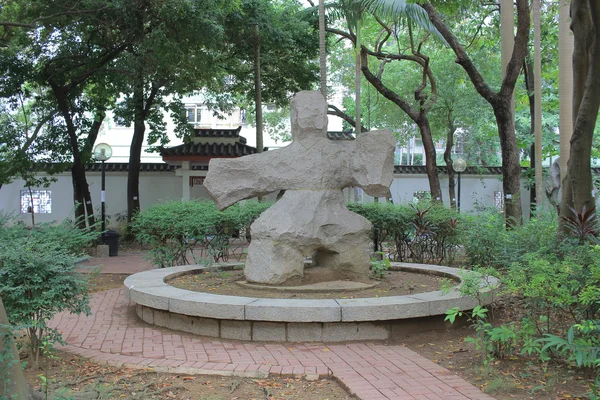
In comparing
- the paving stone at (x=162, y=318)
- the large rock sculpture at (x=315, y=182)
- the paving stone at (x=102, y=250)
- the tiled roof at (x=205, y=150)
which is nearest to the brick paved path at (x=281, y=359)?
the paving stone at (x=162, y=318)

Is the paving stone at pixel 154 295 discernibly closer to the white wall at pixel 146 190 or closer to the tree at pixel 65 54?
the tree at pixel 65 54

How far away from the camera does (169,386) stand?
467 centimetres

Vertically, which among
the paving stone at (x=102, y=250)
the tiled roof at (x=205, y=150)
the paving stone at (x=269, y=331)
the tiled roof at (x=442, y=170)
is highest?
the tiled roof at (x=205, y=150)

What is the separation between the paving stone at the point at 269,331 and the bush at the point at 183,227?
4.72 meters

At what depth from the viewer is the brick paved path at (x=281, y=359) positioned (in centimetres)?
459

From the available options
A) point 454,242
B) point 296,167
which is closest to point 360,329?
point 296,167

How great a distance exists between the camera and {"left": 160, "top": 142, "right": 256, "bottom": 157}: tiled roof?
846 inches

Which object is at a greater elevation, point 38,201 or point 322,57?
point 322,57

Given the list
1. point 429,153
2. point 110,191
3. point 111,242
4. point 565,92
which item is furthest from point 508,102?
point 110,191

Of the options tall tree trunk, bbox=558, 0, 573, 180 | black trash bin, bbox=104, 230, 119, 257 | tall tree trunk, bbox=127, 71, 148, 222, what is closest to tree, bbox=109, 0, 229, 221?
tall tree trunk, bbox=127, 71, 148, 222

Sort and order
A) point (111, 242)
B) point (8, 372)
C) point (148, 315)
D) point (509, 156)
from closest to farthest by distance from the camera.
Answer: point (8, 372) → point (148, 315) → point (509, 156) → point (111, 242)

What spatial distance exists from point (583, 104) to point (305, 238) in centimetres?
391

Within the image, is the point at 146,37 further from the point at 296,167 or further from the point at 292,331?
the point at 292,331

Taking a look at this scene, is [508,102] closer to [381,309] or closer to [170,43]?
[381,309]
